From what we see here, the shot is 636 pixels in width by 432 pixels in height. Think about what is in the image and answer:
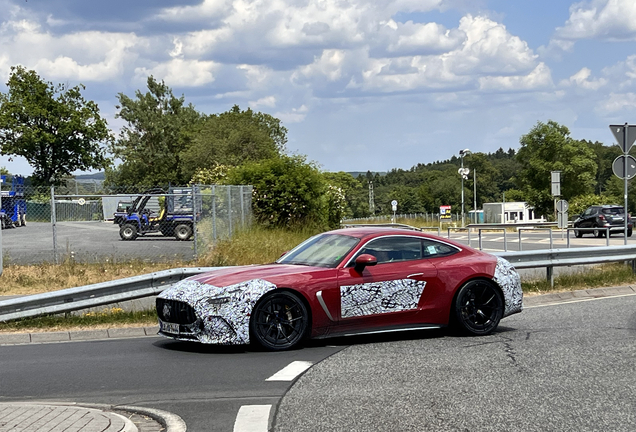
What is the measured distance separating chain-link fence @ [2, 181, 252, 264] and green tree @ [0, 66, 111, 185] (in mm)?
21713

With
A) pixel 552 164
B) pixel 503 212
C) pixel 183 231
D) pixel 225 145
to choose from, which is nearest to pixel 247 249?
pixel 183 231

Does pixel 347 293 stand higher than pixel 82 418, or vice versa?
pixel 347 293

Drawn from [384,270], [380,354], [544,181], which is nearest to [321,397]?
[380,354]

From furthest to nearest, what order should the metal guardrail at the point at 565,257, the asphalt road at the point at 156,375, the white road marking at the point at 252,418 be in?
the metal guardrail at the point at 565,257, the asphalt road at the point at 156,375, the white road marking at the point at 252,418

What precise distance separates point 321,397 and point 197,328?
252cm

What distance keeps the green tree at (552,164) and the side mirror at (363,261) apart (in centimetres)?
6504

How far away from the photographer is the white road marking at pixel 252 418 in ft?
19.0

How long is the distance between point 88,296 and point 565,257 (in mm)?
8522

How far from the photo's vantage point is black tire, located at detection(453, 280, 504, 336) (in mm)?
9844

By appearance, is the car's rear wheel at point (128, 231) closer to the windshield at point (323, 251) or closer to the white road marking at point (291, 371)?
the windshield at point (323, 251)

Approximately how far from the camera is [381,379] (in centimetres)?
737

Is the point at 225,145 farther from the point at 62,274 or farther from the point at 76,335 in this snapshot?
the point at 76,335

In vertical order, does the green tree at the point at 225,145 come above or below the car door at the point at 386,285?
above

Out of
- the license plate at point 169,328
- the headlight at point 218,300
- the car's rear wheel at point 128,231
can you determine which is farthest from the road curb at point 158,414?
the car's rear wheel at point 128,231
